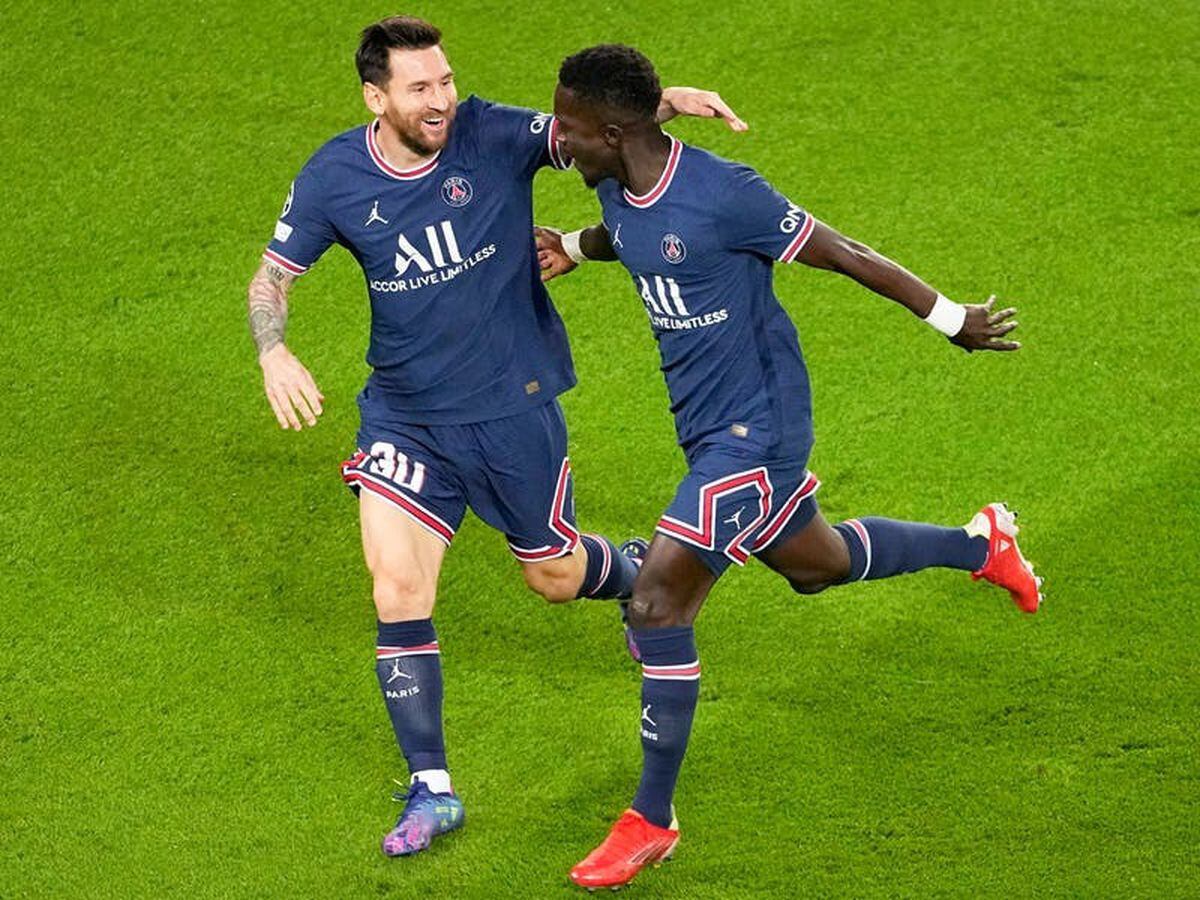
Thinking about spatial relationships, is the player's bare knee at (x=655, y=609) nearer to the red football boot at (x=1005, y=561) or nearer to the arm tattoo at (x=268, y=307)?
the arm tattoo at (x=268, y=307)

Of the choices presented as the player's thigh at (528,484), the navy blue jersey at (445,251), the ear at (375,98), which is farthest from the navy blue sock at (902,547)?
the ear at (375,98)

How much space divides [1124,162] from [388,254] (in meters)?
4.21

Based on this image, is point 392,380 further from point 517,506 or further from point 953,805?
point 953,805

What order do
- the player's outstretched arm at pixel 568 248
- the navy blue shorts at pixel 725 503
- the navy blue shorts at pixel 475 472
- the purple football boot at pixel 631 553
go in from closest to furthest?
the navy blue shorts at pixel 725 503
the navy blue shorts at pixel 475 472
the player's outstretched arm at pixel 568 248
the purple football boot at pixel 631 553

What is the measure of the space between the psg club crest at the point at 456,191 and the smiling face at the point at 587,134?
0.45 meters

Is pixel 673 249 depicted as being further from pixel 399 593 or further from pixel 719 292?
pixel 399 593

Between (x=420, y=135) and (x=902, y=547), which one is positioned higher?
(x=420, y=135)

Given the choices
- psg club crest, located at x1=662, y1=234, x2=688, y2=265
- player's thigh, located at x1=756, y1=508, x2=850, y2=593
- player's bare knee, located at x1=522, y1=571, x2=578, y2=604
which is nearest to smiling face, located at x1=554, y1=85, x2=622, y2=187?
psg club crest, located at x1=662, y1=234, x2=688, y2=265

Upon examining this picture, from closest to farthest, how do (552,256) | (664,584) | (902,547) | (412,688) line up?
(664,584)
(412,688)
(552,256)
(902,547)

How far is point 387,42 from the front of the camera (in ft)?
19.3

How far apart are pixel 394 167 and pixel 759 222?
1.11 m

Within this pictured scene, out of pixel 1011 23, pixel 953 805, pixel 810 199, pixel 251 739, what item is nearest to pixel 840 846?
pixel 953 805

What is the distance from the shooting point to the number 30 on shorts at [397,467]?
20.0 feet

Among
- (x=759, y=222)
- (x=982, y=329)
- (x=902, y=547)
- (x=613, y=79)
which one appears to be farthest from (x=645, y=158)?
(x=902, y=547)
